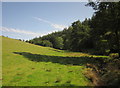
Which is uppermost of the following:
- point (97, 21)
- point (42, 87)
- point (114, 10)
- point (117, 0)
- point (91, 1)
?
point (91, 1)

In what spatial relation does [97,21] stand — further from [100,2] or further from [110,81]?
[110,81]

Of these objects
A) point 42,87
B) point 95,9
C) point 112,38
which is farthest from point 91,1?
point 42,87

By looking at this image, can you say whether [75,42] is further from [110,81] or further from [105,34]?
[110,81]

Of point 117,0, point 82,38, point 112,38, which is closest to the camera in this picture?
point 117,0

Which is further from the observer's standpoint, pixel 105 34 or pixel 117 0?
pixel 105 34

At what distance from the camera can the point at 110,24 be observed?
24.2 m

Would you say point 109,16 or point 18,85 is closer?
point 18,85

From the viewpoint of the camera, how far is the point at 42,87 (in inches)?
409

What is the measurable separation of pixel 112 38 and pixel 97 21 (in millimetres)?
6239

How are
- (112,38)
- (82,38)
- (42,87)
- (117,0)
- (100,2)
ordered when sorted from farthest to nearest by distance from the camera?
1. (82,38)
2. (112,38)
3. (100,2)
4. (117,0)
5. (42,87)

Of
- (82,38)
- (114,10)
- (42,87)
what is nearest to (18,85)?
(42,87)

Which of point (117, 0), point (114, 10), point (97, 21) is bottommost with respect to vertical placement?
point (97, 21)

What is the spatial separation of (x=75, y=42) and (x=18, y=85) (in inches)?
2702

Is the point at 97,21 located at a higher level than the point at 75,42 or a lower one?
higher
